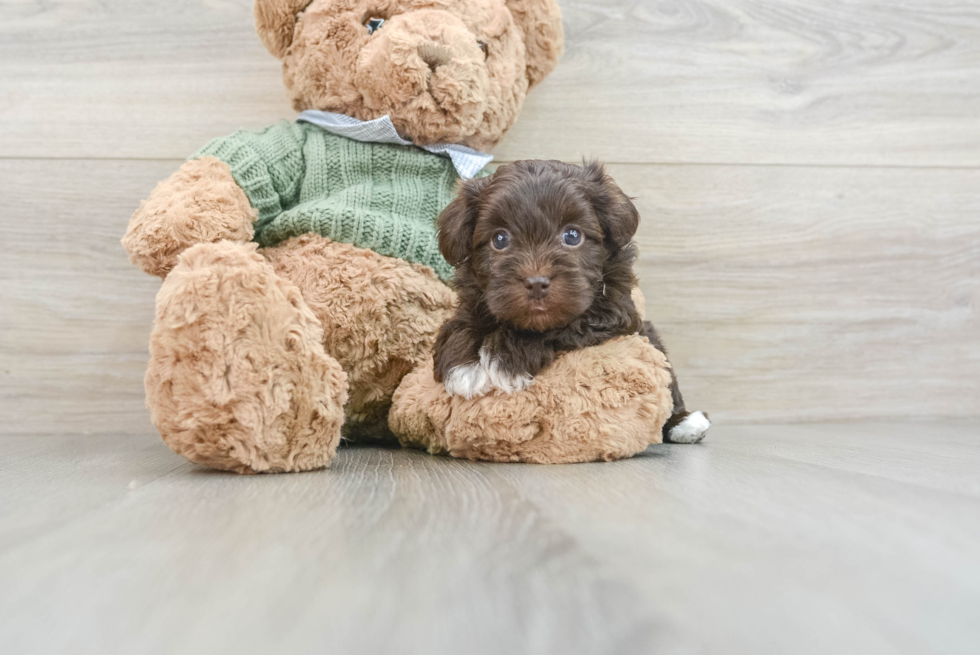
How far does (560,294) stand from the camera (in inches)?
35.1

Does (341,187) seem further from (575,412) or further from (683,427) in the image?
(683,427)

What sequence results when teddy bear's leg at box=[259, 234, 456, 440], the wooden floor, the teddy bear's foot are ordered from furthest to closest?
the wooden floor < teddy bear's leg at box=[259, 234, 456, 440] < the teddy bear's foot

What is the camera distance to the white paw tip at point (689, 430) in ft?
3.91

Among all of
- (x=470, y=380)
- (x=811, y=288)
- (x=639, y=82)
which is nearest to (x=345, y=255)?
(x=470, y=380)

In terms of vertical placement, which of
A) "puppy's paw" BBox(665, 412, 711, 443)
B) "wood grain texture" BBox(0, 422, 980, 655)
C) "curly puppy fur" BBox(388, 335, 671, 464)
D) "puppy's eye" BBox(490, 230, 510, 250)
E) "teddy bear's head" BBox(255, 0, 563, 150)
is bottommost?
"puppy's paw" BBox(665, 412, 711, 443)

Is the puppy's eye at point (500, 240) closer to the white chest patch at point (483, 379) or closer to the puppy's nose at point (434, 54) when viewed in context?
the white chest patch at point (483, 379)

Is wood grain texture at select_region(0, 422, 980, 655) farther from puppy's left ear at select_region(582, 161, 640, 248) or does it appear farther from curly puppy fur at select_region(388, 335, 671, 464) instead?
puppy's left ear at select_region(582, 161, 640, 248)

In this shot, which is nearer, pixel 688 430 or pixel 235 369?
pixel 235 369

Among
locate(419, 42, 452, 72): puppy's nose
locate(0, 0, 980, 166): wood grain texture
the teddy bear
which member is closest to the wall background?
locate(0, 0, 980, 166): wood grain texture

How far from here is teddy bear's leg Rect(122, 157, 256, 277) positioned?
39.5 inches

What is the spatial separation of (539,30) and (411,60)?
0.30 metres

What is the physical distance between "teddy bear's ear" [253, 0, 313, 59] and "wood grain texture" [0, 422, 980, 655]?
2.45ft

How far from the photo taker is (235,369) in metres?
0.85

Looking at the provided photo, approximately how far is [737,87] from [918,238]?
20.7 inches
